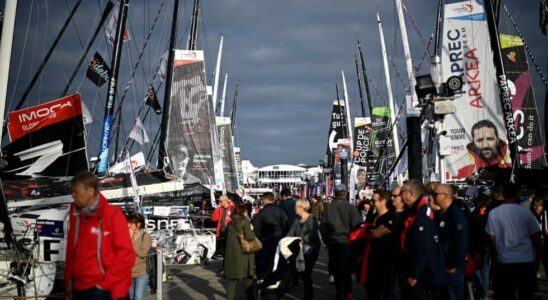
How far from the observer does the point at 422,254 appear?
641cm

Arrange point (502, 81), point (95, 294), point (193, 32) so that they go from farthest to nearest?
point (193, 32) → point (502, 81) → point (95, 294)

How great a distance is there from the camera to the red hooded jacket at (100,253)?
16.0 ft

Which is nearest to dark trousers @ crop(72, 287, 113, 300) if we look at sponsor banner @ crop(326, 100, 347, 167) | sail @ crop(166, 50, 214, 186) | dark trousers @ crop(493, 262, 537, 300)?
dark trousers @ crop(493, 262, 537, 300)

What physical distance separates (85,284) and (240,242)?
426cm

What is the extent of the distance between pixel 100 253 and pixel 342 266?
578cm

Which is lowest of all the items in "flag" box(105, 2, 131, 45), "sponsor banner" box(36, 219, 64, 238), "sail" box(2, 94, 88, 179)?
"sponsor banner" box(36, 219, 64, 238)

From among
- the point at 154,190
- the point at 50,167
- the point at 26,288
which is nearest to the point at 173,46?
the point at 154,190

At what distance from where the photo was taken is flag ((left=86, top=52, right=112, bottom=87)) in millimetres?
20156

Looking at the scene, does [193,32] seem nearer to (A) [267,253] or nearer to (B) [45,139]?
(B) [45,139]

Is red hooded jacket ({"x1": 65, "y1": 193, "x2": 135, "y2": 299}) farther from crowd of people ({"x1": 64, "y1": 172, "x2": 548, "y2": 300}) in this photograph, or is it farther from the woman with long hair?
the woman with long hair

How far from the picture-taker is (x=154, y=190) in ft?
66.6

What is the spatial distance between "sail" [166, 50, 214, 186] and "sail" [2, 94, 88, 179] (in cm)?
1313

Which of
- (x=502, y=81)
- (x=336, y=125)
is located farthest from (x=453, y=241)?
(x=336, y=125)

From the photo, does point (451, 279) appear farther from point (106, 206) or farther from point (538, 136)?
point (538, 136)
